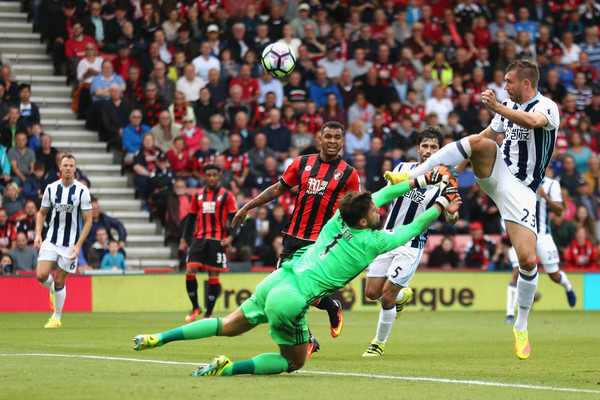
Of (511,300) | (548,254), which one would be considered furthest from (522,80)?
(511,300)

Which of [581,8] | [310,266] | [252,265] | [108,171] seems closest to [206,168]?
[252,265]

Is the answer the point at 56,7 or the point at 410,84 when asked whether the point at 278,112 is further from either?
the point at 56,7

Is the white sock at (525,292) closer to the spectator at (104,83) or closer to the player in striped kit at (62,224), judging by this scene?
the player in striped kit at (62,224)

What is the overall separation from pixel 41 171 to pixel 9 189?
30.4 inches

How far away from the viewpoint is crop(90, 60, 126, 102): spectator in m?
20.6

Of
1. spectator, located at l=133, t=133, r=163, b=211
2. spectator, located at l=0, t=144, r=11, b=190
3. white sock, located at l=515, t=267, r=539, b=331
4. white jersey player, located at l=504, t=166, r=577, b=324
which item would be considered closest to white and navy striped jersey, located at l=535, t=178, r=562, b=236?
Result: white jersey player, located at l=504, t=166, r=577, b=324

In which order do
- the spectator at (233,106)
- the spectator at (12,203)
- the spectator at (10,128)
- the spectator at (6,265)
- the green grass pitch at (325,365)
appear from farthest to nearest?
1. the spectator at (233,106)
2. the spectator at (10,128)
3. the spectator at (12,203)
4. the spectator at (6,265)
5. the green grass pitch at (325,365)

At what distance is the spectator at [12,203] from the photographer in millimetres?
18141

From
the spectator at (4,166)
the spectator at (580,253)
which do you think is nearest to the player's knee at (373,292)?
the spectator at (4,166)

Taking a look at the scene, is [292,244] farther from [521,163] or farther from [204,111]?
[204,111]

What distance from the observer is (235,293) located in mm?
18922

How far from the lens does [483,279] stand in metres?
20.2

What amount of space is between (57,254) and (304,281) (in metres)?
8.15

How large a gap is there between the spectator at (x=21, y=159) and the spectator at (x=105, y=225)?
1415 mm
